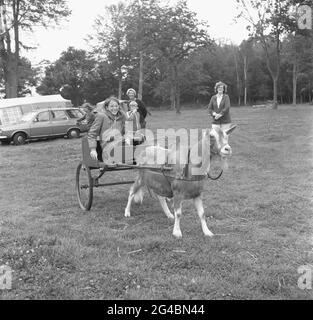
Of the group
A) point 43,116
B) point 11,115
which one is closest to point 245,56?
point 11,115

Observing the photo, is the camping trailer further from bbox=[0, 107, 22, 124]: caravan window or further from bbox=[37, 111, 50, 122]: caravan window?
bbox=[37, 111, 50, 122]: caravan window

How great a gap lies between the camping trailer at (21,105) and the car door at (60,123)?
7.13 feet

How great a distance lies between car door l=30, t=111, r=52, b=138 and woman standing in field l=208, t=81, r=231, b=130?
1278 cm

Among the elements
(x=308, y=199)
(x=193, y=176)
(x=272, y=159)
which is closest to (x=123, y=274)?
(x=193, y=176)

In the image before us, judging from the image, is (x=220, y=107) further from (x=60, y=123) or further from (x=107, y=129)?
(x=60, y=123)

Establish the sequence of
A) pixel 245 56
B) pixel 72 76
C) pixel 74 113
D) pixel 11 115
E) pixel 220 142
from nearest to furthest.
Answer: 1. pixel 220 142
2. pixel 74 113
3. pixel 11 115
4. pixel 72 76
5. pixel 245 56

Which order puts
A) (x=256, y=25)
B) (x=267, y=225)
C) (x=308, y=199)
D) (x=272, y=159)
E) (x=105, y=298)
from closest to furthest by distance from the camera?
(x=105, y=298), (x=267, y=225), (x=308, y=199), (x=272, y=159), (x=256, y=25)

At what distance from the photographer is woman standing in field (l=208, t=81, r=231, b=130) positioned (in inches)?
517

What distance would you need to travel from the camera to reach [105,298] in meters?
4.78

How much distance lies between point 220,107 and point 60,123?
42.9 feet

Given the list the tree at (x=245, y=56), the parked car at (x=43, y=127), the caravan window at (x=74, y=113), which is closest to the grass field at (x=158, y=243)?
the parked car at (x=43, y=127)

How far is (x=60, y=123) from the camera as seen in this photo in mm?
24219
